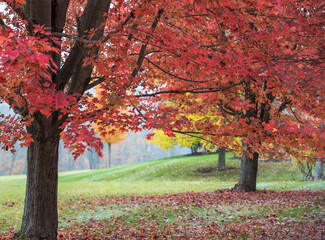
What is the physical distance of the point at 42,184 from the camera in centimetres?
658

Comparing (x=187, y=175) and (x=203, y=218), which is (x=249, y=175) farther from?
(x=187, y=175)

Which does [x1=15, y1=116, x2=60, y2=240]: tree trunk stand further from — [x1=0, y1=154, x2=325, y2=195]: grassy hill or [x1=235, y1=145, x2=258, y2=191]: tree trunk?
[x1=0, y1=154, x2=325, y2=195]: grassy hill

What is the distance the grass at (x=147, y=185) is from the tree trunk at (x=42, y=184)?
2658mm

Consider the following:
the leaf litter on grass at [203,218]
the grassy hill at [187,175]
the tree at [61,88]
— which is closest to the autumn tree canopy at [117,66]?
the tree at [61,88]

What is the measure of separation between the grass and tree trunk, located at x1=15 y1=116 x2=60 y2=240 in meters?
2.66

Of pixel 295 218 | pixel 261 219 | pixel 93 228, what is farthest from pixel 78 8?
pixel 295 218

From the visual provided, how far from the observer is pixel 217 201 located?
38.6ft

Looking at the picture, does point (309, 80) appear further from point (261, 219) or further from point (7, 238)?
point (7, 238)

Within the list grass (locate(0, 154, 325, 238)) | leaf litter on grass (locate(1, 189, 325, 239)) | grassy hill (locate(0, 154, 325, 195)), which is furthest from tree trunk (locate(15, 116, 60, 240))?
grassy hill (locate(0, 154, 325, 195))

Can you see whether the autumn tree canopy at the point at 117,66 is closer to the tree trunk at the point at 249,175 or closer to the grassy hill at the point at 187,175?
the tree trunk at the point at 249,175

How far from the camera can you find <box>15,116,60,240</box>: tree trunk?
6484mm

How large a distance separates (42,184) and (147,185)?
598 inches

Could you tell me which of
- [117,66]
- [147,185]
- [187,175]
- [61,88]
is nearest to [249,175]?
[147,185]

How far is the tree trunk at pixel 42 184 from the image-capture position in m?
6.48
